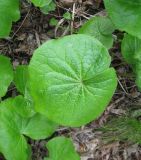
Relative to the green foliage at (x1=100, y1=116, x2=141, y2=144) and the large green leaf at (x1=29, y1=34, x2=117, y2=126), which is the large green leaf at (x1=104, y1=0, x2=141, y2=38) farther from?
the green foliage at (x1=100, y1=116, x2=141, y2=144)

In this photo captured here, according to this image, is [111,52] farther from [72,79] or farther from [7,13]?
[7,13]

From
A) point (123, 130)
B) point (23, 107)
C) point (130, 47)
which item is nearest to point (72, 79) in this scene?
point (23, 107)

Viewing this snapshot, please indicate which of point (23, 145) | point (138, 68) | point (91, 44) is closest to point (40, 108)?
point (23, 145)

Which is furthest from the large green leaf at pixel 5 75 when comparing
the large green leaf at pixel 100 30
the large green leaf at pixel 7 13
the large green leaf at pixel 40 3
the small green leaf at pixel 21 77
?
the large green leaf at pixel 100 30

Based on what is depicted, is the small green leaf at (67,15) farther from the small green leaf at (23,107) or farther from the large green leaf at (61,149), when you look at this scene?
the large green leaf at (61,149)

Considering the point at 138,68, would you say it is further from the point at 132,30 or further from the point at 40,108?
the point at 40,108

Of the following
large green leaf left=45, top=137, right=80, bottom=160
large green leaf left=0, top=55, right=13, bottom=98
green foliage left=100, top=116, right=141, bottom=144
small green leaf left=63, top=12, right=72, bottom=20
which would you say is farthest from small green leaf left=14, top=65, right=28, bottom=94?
green foliage left=100, top=116, right=141, bottom=144
